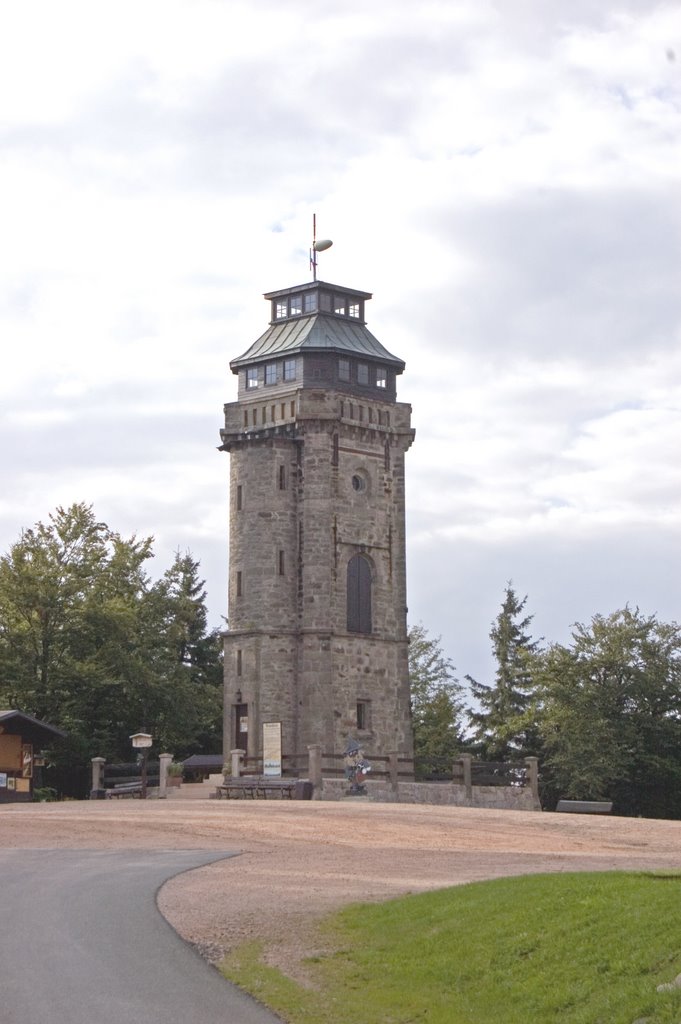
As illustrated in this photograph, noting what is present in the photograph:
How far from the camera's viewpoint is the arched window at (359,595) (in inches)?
2307

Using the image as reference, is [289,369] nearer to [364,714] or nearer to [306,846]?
[364,714]

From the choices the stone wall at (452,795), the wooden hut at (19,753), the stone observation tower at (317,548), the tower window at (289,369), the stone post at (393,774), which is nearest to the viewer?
the wooden hut at (19,753)

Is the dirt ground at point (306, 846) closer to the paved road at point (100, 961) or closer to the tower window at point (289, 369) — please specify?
the paved road at point (100, 961)

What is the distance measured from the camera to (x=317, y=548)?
57.9m

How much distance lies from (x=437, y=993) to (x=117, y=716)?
149ft

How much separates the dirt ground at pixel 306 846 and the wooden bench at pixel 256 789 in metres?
1.74

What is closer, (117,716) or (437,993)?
(437,993)

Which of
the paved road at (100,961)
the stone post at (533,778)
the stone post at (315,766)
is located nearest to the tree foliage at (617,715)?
the stone post at (533,778)

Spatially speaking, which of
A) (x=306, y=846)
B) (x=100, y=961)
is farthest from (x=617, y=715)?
(x=100, y=961)

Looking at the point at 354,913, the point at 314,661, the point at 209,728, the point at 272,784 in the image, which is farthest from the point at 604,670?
the point at 354,913

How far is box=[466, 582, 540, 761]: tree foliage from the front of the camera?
67188 millimetres

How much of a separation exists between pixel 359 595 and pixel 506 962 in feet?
144

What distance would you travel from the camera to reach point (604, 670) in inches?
2313

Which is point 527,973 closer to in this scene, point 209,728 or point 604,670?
point 604,670
